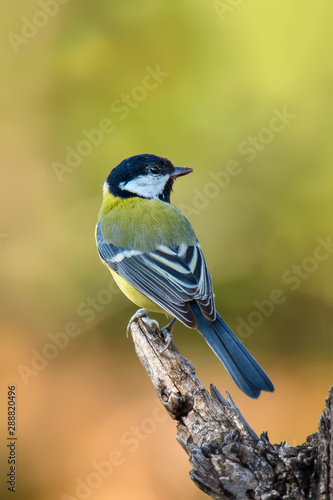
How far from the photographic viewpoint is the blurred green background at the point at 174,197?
13.4 feet

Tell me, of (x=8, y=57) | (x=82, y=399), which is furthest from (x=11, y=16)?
(x=82, y=399)

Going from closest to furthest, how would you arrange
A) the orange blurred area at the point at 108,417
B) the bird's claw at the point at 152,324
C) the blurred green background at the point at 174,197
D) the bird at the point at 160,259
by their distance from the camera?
the bird at the point at 160,259 < the bird's claw at the point at 152,324 < the orange blurred area at the point at 108,417 < the blurred green background at the point at 174,197

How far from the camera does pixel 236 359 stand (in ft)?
7.82

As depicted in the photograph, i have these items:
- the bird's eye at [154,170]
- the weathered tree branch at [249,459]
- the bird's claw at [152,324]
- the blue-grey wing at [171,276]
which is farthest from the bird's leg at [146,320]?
the bird's eye at [154,170]

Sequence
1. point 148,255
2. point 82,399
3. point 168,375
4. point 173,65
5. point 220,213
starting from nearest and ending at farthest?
point 168,375 → point 148,255 → point 82,399 → point 220,213 → point 173,65

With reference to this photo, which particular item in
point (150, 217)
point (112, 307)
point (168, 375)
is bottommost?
point (168, 375)

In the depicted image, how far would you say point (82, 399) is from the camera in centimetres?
417

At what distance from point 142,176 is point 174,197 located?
4.38ft

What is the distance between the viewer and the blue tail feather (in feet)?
7.57

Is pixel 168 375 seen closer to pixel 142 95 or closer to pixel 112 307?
pixel 112 307

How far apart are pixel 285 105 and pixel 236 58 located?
2.09 feet

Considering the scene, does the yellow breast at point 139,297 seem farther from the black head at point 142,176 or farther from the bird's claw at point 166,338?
the black head at point 142,176

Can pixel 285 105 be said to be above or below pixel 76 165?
below

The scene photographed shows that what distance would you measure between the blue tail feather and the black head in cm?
108
